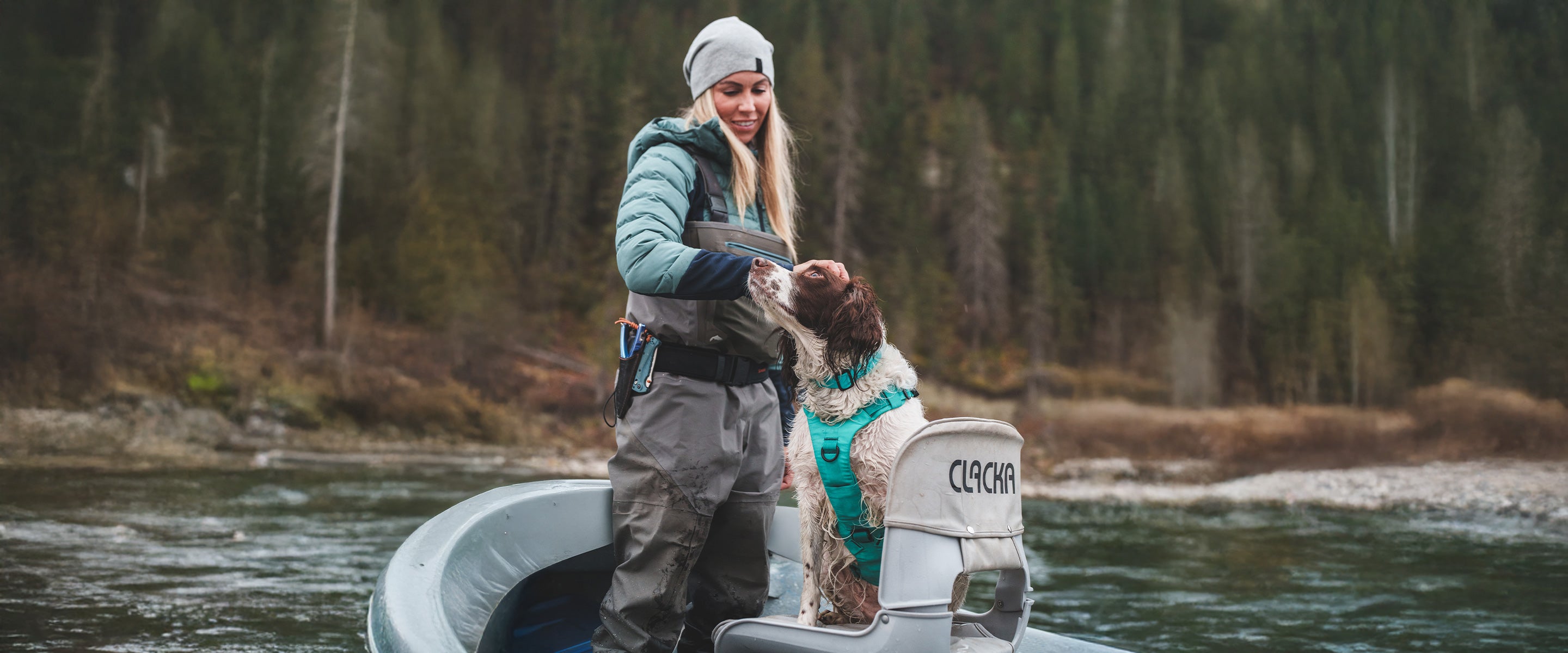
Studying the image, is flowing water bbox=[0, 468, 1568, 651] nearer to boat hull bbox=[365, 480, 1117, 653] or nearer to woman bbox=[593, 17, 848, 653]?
boat hull bbox=[365, 480, 1117, 653]

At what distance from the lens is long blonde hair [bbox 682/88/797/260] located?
2.46 metres

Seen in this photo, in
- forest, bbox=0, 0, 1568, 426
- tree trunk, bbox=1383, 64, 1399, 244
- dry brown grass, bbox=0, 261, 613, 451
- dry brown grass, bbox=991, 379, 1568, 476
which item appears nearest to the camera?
dry brown grass, bbox=0, 261, 613, 451

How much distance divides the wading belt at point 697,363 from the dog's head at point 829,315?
0.52 feet

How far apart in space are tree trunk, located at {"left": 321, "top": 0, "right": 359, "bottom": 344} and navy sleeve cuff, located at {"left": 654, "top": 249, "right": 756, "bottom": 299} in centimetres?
2243

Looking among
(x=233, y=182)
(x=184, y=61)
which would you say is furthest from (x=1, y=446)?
(x=184, y=61)

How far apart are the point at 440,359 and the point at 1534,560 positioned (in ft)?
65.4

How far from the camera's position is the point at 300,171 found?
24.3m

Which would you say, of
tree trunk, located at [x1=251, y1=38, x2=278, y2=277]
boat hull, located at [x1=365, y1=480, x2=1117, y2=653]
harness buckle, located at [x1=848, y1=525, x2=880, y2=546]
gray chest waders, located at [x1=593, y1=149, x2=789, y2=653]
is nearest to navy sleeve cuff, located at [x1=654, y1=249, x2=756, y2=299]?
gray chest waders, located at [x1=593, y1=149, x2=789, y2=653]

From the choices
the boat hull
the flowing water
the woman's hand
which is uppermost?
the woman's hand

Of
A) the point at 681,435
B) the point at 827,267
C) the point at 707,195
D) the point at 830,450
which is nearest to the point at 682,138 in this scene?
the point at 707,195

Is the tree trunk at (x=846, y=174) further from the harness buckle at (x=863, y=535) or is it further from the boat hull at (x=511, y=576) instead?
the harness buckle at (x=863, y=535)

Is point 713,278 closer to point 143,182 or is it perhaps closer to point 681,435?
point 681,435

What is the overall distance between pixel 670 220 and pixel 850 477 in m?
0.73

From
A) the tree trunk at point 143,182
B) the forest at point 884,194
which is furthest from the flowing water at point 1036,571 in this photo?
the tree trunk at point 143,182
